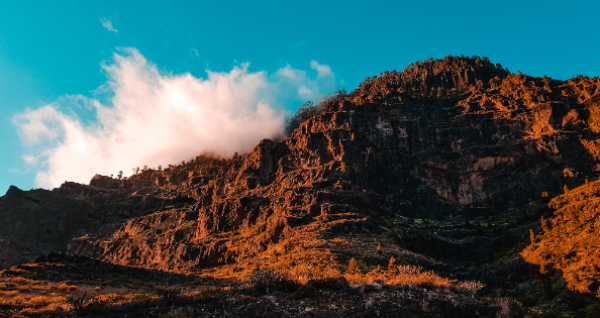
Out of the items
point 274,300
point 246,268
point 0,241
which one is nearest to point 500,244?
point 246,268

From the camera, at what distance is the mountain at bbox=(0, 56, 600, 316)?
217 feet

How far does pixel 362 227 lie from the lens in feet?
232

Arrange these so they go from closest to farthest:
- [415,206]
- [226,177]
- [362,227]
Answer: [362,227]
[415,206]
[226,177]

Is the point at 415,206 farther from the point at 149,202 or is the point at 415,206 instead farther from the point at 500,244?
the point at 149,202

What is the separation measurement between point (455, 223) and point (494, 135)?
35154 millimetres

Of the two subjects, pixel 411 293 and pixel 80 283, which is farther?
pixel 80 283

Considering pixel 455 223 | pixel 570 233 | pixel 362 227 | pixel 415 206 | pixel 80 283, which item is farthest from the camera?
pixel 415 206

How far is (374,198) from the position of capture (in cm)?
8669

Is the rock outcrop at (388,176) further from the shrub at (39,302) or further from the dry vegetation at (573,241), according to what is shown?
the shrub at (39,302)

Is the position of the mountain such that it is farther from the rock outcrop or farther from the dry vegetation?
the dry vegetation

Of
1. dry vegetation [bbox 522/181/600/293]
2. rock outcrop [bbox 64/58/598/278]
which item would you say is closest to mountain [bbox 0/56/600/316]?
rock outcrop [bbox 64/58/598/278]

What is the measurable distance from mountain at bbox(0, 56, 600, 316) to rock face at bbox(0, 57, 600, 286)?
1.24 feet

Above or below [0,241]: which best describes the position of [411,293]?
below

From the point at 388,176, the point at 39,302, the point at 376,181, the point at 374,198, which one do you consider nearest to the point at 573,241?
the point at 374,198
